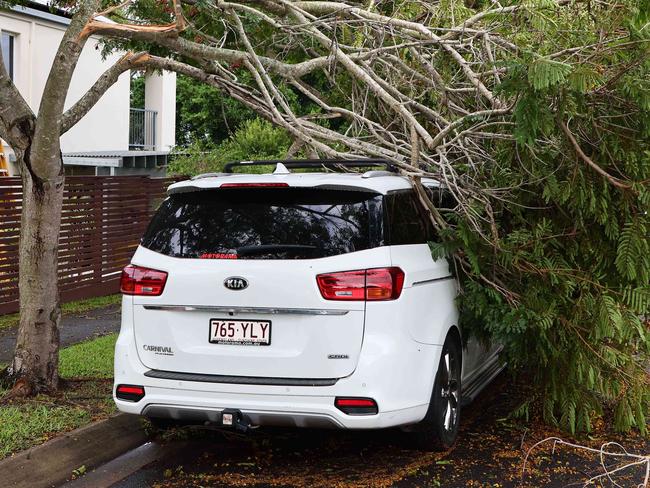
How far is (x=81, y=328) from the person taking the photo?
33.9 feet

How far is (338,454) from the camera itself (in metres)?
5.77

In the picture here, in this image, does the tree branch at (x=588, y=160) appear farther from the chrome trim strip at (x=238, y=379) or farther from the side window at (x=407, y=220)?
the chrome trim strip at (x=238, y=379)

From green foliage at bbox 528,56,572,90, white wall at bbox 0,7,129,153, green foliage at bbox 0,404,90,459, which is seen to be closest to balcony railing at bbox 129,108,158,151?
white wall at bbox 0,7,129,153

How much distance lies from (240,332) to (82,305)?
7.69 metres

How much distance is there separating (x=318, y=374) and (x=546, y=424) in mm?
2389

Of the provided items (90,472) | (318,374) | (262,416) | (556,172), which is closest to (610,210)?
(556,172)

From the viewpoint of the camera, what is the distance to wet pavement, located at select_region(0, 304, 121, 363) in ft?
29.9

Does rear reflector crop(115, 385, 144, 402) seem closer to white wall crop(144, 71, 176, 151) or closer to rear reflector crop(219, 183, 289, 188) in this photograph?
rear reflector crop(219, 183, 289, 188)

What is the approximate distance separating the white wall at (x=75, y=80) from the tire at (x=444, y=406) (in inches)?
502

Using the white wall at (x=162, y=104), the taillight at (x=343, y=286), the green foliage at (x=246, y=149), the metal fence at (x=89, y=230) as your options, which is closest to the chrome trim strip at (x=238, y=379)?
the taillight at (x=343, y=286)

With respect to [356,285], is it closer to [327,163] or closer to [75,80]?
[327,163]

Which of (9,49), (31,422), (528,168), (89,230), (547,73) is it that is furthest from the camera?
(9,49)

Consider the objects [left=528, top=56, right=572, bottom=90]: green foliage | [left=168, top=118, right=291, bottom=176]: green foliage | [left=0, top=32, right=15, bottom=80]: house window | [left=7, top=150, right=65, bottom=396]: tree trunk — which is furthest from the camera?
[left=0, top=32, right=15, bottom=80]: house window

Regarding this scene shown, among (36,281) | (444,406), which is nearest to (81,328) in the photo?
(36,281)
